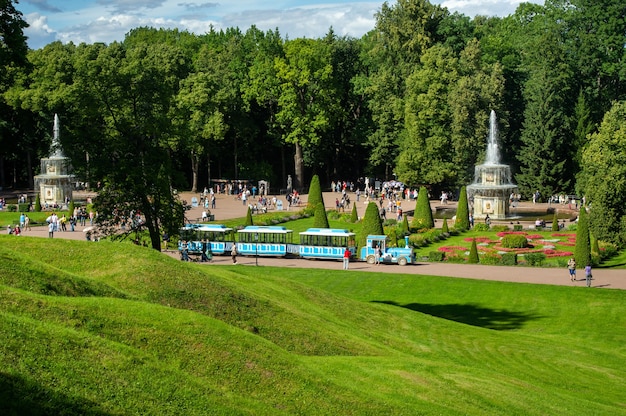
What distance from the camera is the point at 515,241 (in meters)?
53.9

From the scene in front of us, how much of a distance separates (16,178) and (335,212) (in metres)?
44.1

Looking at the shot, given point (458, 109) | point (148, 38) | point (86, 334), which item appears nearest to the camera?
point (86, 334)

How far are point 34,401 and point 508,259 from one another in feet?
129

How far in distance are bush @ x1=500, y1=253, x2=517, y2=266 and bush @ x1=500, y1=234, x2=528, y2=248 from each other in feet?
13.5

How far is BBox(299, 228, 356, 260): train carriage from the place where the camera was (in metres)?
51.5

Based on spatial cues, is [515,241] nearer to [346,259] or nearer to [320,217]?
[346,259]

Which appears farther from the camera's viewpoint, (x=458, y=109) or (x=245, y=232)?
(x=458, y=109)

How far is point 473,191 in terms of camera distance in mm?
70375

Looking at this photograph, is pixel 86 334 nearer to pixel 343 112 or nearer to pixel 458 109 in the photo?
pixel 458 109

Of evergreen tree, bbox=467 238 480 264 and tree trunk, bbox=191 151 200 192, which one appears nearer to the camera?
evergreen tree, bbox=467 238 480 264

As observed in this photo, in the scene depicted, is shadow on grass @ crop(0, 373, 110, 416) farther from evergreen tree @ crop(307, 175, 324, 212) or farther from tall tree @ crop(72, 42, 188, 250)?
evergreen tree @ crop(307, 175, 324, 212)

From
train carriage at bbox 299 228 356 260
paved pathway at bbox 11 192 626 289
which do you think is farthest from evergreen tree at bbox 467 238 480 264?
train carriage at bbox 299 228 356 260

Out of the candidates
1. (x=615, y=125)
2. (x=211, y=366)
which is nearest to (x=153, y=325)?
(x=211, y=366)

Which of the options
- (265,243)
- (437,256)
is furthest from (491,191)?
(265,243)
